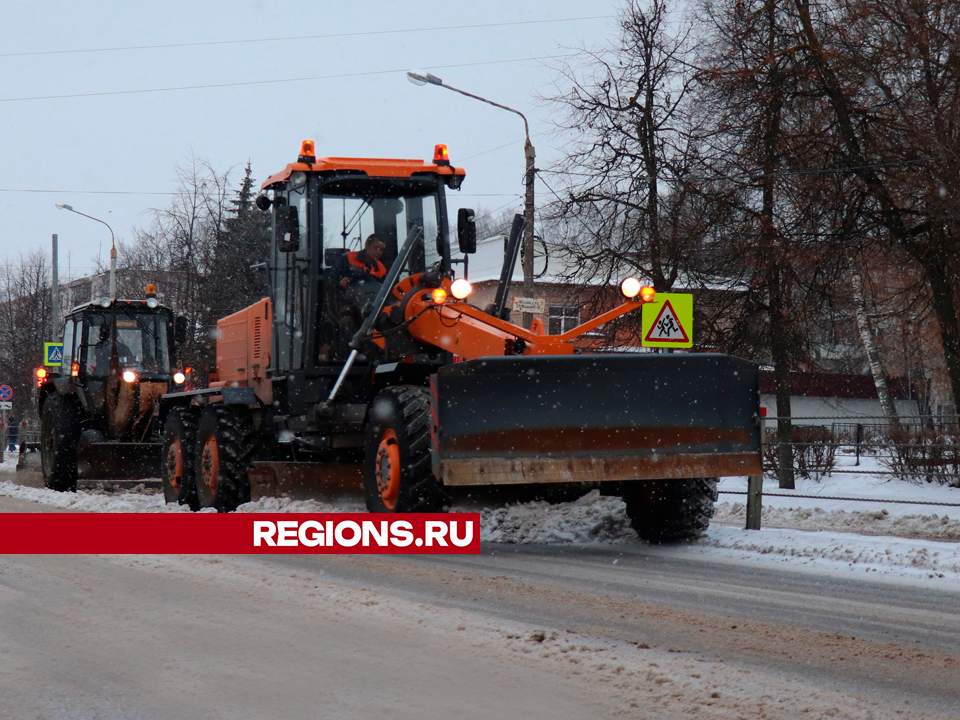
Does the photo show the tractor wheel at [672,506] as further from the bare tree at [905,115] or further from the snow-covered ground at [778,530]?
the bare tree at [905,115]

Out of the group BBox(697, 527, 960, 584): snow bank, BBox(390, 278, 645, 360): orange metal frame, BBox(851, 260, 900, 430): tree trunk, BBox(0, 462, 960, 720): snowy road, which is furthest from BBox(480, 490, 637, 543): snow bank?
BBox(851, 260, 900, 430): tree trunk

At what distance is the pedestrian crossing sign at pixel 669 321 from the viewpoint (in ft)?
41.5

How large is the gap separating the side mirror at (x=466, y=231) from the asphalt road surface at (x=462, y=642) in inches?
137

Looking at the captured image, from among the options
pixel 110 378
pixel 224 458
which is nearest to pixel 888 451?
pixel 224 458

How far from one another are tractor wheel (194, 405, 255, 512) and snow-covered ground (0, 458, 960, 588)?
0.24 meters

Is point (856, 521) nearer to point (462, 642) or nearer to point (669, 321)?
point (669, 321)

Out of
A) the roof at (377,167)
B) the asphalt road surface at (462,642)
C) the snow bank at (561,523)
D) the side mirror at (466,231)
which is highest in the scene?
the roof at (377,167)

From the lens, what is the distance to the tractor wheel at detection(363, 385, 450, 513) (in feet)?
29.3

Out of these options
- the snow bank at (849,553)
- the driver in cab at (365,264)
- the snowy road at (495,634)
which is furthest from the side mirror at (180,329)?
the snow bank at (849,553)

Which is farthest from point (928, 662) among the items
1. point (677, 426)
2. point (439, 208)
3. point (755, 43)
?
point (755, 43)

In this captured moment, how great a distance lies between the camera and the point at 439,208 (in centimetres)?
1104

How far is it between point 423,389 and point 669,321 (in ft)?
14.2

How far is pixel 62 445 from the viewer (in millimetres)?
18000

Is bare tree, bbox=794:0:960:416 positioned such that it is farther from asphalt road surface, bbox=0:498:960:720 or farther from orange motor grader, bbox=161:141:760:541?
asphalt road surface, bbox=0:498:960:720
